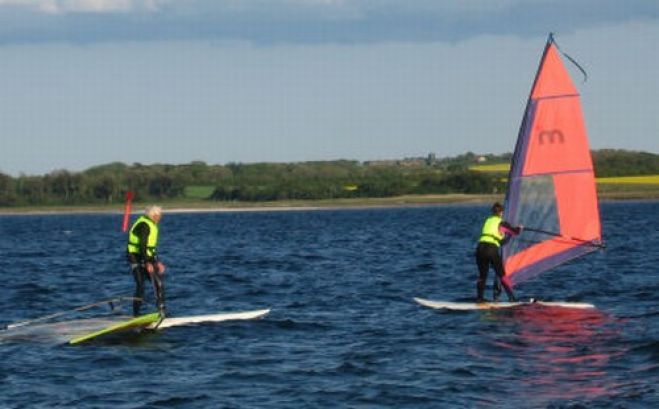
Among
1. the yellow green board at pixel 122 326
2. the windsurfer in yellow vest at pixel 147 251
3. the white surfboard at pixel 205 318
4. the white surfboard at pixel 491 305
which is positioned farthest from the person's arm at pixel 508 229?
the yellow green board at pixel 122 326

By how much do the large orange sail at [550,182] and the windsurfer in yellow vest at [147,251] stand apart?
26.1 ft

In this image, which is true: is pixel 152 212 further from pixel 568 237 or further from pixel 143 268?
pixel 568 237

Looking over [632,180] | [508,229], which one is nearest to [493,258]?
[508,229]

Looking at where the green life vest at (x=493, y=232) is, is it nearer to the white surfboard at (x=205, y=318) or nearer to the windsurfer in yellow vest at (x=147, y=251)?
the white surfboard at (x=205, y=318)

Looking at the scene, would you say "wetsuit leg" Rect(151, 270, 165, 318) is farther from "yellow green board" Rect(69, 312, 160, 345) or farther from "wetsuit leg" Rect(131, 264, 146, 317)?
"wetsuit leg" Rect(131, 264, 146, 317)

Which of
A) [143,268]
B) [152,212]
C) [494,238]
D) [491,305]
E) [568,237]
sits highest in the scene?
[152,212]

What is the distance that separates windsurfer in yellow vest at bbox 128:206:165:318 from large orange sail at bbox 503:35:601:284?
796cm

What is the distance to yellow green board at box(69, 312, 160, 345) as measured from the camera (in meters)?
23.2

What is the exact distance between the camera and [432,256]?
51156 mm

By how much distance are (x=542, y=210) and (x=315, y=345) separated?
7217 mm

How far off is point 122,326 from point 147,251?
5.17ft

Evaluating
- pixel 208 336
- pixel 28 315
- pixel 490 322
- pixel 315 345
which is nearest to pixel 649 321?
pixel 490 322

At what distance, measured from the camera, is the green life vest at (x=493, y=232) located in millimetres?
26203

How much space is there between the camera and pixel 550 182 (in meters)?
27.6
